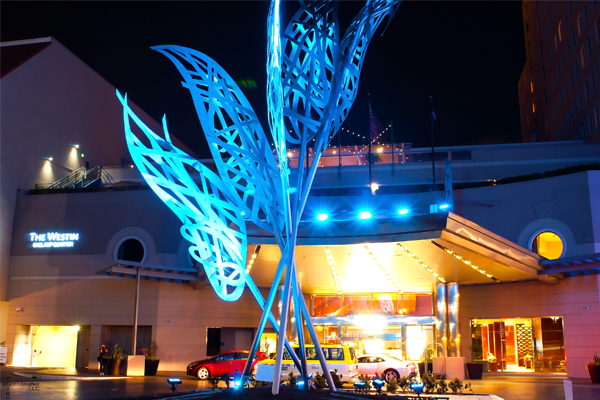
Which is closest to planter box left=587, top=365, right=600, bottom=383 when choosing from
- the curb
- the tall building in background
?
the curb

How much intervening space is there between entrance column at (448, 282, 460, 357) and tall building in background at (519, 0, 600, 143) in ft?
60.2

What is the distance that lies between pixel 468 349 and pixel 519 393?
10509 mm

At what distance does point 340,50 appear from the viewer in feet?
44.0

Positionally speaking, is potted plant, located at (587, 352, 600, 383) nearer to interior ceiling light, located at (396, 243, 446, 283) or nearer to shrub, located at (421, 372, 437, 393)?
interior ceiling light, located at (396, 243, 446, 283)

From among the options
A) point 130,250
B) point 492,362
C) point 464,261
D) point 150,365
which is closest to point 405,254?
point 464,261

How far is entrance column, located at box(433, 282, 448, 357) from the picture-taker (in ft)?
87.4

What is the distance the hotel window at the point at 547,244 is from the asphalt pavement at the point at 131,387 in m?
5.69

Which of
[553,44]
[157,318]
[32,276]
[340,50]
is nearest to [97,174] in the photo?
→ [32,276]

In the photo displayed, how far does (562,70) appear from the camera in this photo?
4703 cm

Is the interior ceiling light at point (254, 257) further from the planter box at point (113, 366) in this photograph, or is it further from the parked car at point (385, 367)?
the planter box at point (113, 366)

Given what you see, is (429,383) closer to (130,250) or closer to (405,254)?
(405,254)

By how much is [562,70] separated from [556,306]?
2881 centimetres

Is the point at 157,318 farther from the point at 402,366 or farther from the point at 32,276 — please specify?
the point at 402,366

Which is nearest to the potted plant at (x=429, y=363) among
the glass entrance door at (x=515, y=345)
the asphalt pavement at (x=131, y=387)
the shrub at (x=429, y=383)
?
the asphalt pavement at (x=131, y=387)
